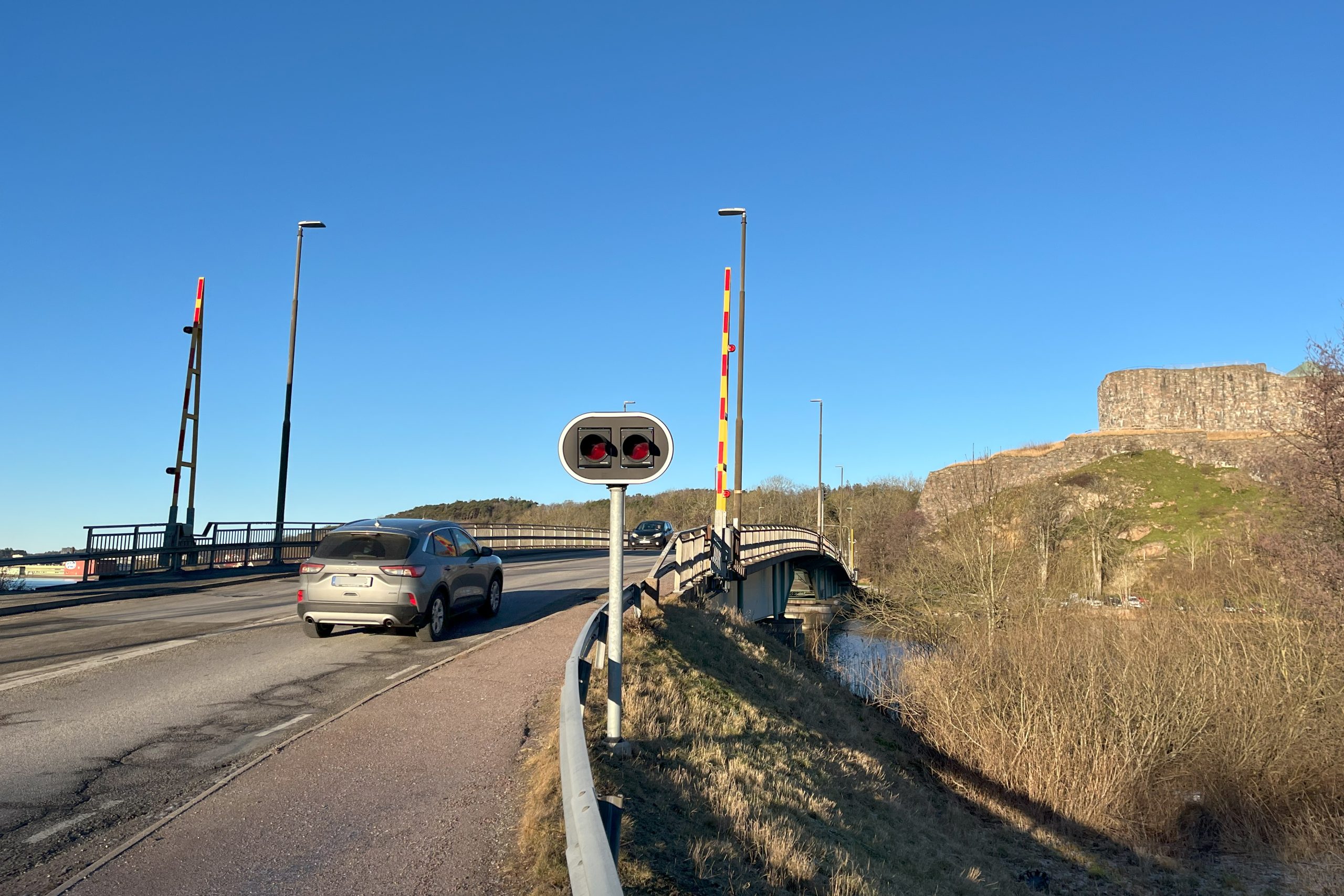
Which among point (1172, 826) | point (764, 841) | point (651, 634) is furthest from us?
point (1172, 826)

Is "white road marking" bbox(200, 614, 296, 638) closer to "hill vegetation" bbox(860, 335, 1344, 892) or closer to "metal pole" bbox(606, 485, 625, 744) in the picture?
"metal pole" bbox(606, 485, 625, 744)

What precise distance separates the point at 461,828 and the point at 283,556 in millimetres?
23884

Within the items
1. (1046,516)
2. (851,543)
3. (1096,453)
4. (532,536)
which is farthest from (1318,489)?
(1096,453)

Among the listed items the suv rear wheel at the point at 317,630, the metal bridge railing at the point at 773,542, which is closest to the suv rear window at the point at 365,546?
the suv rear wheel at the point at 317,630

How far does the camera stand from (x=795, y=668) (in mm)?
20375

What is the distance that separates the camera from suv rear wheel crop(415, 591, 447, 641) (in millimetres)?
12609

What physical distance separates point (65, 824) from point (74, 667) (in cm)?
588

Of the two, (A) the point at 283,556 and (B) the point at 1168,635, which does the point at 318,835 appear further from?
(A) the point at 283,556

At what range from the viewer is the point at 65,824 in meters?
5.46

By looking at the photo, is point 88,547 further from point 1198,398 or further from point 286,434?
point 1198,398

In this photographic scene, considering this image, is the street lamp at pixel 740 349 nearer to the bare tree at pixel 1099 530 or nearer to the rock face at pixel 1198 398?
the bare tree at pixel 1099 530

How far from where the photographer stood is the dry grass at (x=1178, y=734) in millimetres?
16062

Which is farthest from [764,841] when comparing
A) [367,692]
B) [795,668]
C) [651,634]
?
[795,668]

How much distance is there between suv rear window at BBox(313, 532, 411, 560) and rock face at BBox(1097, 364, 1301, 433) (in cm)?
7251
